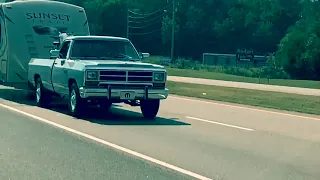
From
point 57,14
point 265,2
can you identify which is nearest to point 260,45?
point 265,2

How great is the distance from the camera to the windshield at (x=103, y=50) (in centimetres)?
1683

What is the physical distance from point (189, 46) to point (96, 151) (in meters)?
90.5

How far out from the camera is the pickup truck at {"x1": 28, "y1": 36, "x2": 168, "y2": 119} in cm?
1513

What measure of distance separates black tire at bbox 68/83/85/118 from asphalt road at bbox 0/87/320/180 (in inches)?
8.9

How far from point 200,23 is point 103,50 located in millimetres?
86011

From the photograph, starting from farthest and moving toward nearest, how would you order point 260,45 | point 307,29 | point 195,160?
point 260,45 < point 307,29 < point 195,160

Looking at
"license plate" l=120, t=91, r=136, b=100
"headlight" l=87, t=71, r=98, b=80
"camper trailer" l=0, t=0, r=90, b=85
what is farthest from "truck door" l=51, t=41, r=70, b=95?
"camper trailer" l=0, t=0, r=90, b=85

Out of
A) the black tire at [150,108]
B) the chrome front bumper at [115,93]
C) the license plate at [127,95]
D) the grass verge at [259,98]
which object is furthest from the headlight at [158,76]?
the grass verge at [259,98]

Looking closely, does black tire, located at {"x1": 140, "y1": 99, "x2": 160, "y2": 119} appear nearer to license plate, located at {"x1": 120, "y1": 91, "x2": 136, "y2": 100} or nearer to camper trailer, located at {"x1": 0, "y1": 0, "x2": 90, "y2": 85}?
license plate, located at {"x1": 120, "y1": 91, "x2": 136, "y2": 100}

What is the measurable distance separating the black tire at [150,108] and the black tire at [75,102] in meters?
1.63

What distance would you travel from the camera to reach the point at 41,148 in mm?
10867

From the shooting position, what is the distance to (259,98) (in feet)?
77.7

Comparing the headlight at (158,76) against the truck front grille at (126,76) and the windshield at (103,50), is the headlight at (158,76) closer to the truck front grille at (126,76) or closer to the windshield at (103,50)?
the truck front grille at (126,76)

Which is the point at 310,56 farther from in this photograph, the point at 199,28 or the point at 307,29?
the point at 199,28
